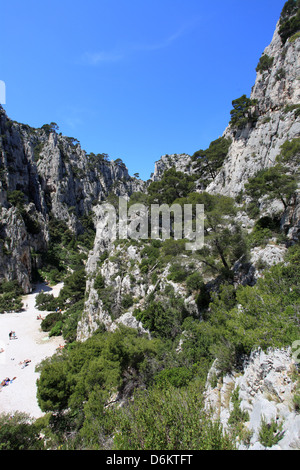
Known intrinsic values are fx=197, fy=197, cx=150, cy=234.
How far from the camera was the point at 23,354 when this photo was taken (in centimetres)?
2398

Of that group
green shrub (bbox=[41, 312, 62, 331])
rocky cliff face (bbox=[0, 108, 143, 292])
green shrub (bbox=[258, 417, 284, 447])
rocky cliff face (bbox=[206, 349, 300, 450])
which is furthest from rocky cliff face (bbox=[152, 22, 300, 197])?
rocky cliff face (bbox=[0, 108, 143, 292])

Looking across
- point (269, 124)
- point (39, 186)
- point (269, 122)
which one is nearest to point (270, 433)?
point (269, 124)

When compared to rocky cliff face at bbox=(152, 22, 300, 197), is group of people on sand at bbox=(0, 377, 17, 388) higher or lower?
lower

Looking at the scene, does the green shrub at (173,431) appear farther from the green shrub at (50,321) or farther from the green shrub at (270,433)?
the green shrub at (50,321)

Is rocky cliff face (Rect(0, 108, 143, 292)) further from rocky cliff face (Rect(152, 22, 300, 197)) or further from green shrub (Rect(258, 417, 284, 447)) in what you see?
green shrub (Rect(258, 417, 284, 447))

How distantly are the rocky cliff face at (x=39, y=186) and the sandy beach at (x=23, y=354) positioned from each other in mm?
12564

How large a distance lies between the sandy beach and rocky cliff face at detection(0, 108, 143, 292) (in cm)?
1256

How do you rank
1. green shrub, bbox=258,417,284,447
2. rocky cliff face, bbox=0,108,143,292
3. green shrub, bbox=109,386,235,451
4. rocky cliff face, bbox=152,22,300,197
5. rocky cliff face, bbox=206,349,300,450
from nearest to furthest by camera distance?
1. green shrub, bbox=258,417,284,447
2. rocky cliff face, bbox=206,349,300,450
3. green shrub, bbox=109,386,235,451
4. rocky cliff face, bbox=152,22,300,197
5. rocky cliff face, bbox=0,108,143,292

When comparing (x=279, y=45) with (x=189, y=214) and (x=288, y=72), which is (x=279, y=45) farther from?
(x=189, y=214)

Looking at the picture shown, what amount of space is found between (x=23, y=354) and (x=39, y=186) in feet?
187

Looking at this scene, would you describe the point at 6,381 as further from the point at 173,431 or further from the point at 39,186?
the point at 39,186

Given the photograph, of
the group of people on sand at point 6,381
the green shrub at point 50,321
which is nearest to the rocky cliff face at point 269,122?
the green shrub at point 50,321

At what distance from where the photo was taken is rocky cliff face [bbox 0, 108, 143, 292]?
47.3m

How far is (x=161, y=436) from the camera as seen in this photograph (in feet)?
18.7
